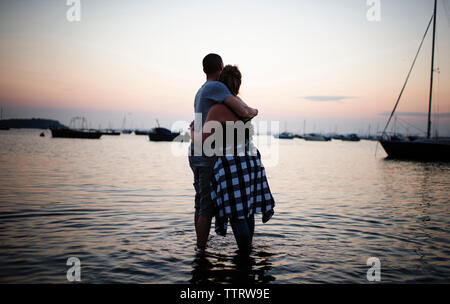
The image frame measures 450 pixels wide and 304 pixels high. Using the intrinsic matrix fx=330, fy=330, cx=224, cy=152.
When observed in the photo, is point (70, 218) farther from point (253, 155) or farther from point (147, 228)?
point (253, 155)

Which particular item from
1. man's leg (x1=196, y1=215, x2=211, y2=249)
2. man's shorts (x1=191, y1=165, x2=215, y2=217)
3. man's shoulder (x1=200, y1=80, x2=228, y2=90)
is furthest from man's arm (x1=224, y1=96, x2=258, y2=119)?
man's leg (x1=196, y1=215, x2=211, y2=249)

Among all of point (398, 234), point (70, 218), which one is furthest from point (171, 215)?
point (398, 234)

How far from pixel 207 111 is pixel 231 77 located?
449 millimetres

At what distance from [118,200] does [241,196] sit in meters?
6.38

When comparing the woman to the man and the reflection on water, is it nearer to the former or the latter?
the man

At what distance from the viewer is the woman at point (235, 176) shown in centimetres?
341

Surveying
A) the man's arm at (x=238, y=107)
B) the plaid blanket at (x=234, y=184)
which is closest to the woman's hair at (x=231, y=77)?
Answer: the man's arm at (x=238, y=107)

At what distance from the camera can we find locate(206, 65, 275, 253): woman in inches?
134

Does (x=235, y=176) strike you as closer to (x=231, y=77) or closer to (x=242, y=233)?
(x=242, y=233)

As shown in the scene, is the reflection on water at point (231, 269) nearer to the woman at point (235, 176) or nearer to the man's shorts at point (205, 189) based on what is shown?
the woman at point (235, 176)

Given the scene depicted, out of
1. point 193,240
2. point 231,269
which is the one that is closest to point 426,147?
point 193,240

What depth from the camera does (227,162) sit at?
11.2 ft

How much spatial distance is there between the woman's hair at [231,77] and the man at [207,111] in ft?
0.32

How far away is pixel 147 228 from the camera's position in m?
5.97
